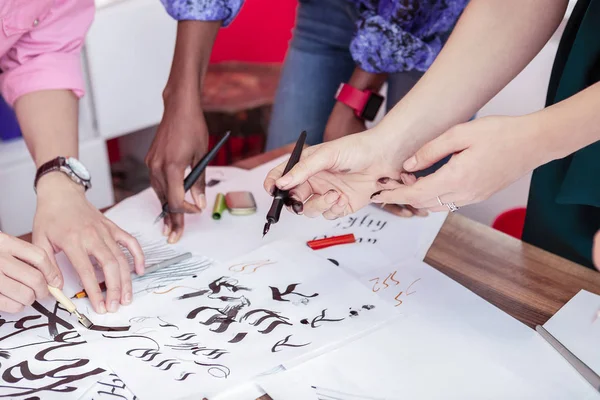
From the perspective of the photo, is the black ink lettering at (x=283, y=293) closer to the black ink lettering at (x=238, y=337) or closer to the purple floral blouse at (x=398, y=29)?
the black ink lettering at (x=238, y=337)

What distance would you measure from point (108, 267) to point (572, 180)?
1.96 feet

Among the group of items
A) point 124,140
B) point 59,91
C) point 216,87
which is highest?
point 59,91

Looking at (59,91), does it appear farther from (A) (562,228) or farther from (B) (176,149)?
(A) (562,228)

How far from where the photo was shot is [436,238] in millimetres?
851

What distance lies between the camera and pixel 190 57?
945mm

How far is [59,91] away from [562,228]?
0.77 meters

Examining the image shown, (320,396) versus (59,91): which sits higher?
(59,91)

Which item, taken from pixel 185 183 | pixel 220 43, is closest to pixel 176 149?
pixel 185 183

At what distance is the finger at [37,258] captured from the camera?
2.19 feet

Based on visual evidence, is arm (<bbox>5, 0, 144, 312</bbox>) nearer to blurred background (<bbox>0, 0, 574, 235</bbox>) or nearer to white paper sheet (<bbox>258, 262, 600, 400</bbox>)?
white paper sheet (<bbox>258, 262, 600, 400</bbox>)

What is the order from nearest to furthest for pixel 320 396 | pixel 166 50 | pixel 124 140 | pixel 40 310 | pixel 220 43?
pixel 320 396 → pixel 40 310 → pixel 166 50 → pixel 124 140 → pixel 220 43

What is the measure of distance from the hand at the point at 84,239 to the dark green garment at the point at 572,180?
0.57 metres

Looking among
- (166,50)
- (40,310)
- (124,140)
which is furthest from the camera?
(124,140)

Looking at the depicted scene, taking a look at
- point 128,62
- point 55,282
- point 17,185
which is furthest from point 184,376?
point 128,62
